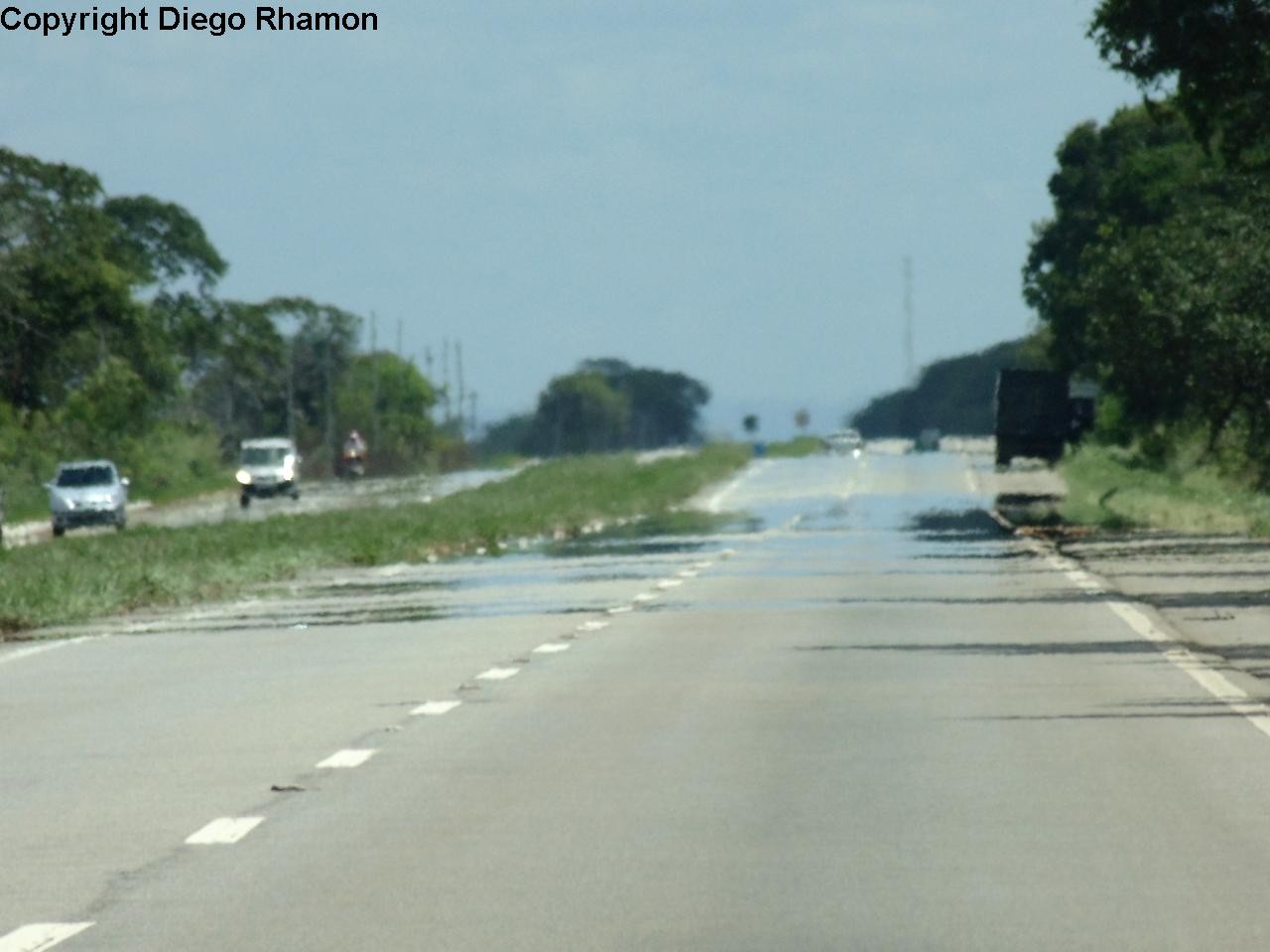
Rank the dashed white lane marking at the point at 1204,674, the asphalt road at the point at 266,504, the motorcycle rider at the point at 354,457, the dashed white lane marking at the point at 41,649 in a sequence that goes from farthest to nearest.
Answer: the motorcycle rider at the point at 354,457, the asphalt road at the point at 266,504, the dashed white lane marking at the point at 41,649, the dashed white lane marking at the point at 1204,674

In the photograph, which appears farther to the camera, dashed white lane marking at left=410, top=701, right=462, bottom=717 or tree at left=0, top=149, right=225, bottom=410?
tree at left=0, top=149, right=225, bottom=410

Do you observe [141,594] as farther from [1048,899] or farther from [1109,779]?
[1048,899]

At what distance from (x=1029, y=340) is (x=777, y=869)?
472ft

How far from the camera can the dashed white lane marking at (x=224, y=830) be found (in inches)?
446

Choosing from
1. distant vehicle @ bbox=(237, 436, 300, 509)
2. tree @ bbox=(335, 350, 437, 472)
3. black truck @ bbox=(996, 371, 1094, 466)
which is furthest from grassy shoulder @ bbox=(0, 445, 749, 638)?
tree @ bbox=(335, 350, 437, 472)

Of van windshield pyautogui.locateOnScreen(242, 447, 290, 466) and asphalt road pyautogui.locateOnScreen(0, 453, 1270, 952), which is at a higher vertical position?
van windshield pyautogui.locateOnScreen(242, 447, 290, 466)

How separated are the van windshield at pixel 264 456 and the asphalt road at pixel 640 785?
6031 centimetres

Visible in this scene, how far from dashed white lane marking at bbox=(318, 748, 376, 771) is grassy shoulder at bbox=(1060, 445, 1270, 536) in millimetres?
28033

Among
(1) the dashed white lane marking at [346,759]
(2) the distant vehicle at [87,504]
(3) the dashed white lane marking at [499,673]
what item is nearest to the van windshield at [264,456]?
(2) the distant vehicle at [87,504]

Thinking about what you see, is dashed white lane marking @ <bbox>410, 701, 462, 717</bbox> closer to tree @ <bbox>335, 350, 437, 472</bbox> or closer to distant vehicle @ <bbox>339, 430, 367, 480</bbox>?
distant vehicle @ <bbox>339, 430, 367, 480</bbox>

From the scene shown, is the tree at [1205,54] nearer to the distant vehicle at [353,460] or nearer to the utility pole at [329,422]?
the distant vehicle at [353,460]

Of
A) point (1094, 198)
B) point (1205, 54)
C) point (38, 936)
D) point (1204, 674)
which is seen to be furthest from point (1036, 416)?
point (38, 936)

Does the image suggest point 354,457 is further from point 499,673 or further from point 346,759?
point 346,759

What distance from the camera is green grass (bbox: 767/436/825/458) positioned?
16775cm
